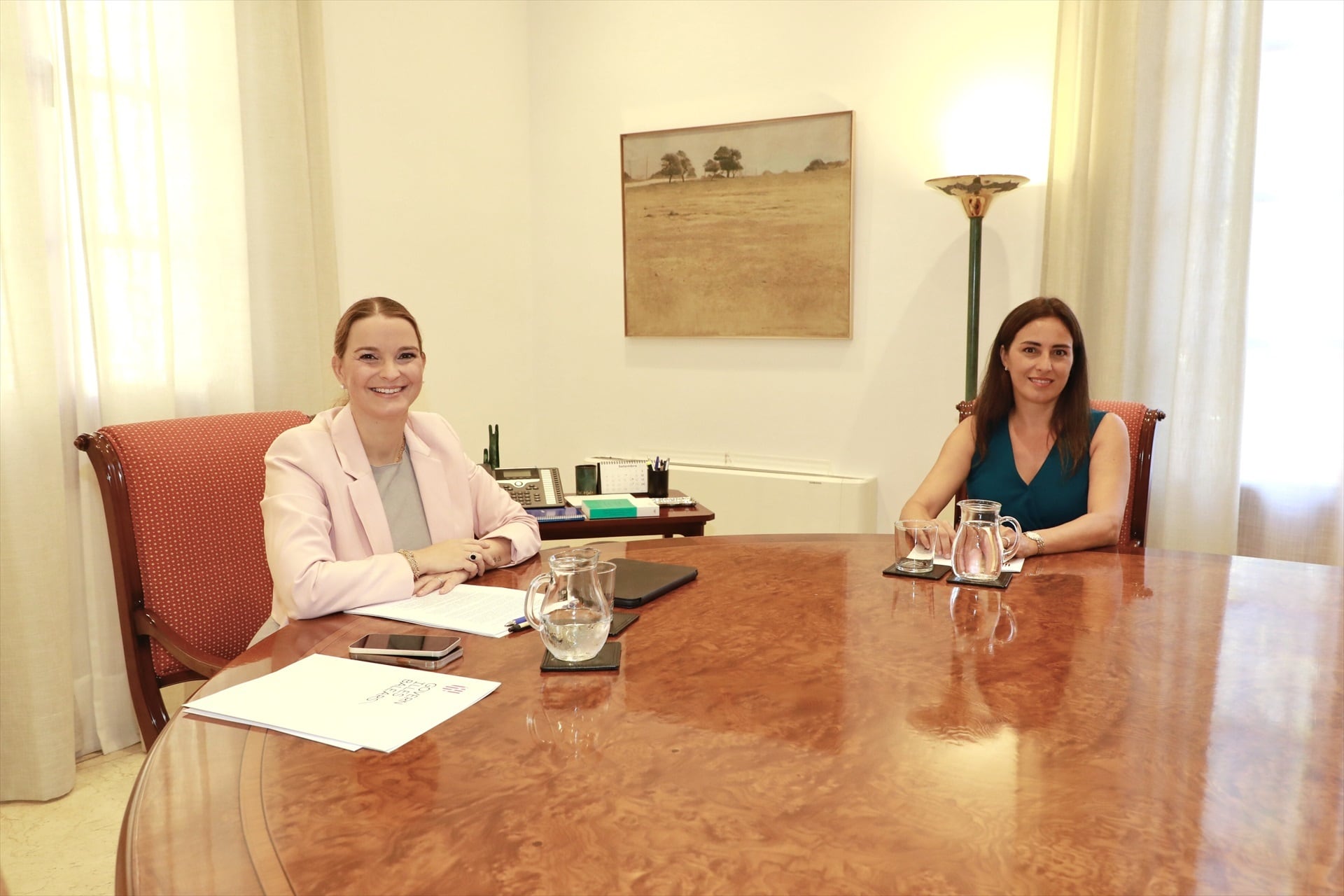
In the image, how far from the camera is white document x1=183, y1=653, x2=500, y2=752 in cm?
110

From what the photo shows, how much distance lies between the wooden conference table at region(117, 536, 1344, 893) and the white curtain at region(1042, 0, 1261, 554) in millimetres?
1924

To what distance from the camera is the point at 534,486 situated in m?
2.83

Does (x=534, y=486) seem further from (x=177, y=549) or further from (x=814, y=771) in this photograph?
(x=814, y=771)

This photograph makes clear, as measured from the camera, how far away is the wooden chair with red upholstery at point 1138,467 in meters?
2.46

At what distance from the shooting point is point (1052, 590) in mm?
1703

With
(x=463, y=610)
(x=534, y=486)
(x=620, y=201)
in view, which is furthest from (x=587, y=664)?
(x=620, y=201)

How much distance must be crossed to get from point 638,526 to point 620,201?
2.16 metres

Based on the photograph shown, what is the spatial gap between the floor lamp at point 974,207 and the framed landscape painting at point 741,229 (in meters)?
0.60

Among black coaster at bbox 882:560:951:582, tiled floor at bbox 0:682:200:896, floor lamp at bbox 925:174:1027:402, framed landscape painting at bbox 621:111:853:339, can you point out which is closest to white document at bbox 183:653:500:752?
black coaster at bbox 882:560:951:582

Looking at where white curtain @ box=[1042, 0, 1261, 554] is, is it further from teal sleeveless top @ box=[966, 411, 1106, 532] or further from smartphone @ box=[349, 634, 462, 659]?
smartphone @ box=[349, 634, 462, 659]

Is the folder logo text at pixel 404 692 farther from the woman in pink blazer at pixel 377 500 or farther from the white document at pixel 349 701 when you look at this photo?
the woman in pink blazer at pixel 377 500

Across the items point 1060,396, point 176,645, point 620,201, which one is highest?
point 620,201

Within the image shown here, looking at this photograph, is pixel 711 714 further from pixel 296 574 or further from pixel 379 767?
pixel 296 574

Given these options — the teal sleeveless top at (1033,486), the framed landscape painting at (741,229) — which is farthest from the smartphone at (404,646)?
the framed landscape painting at (741,229)
